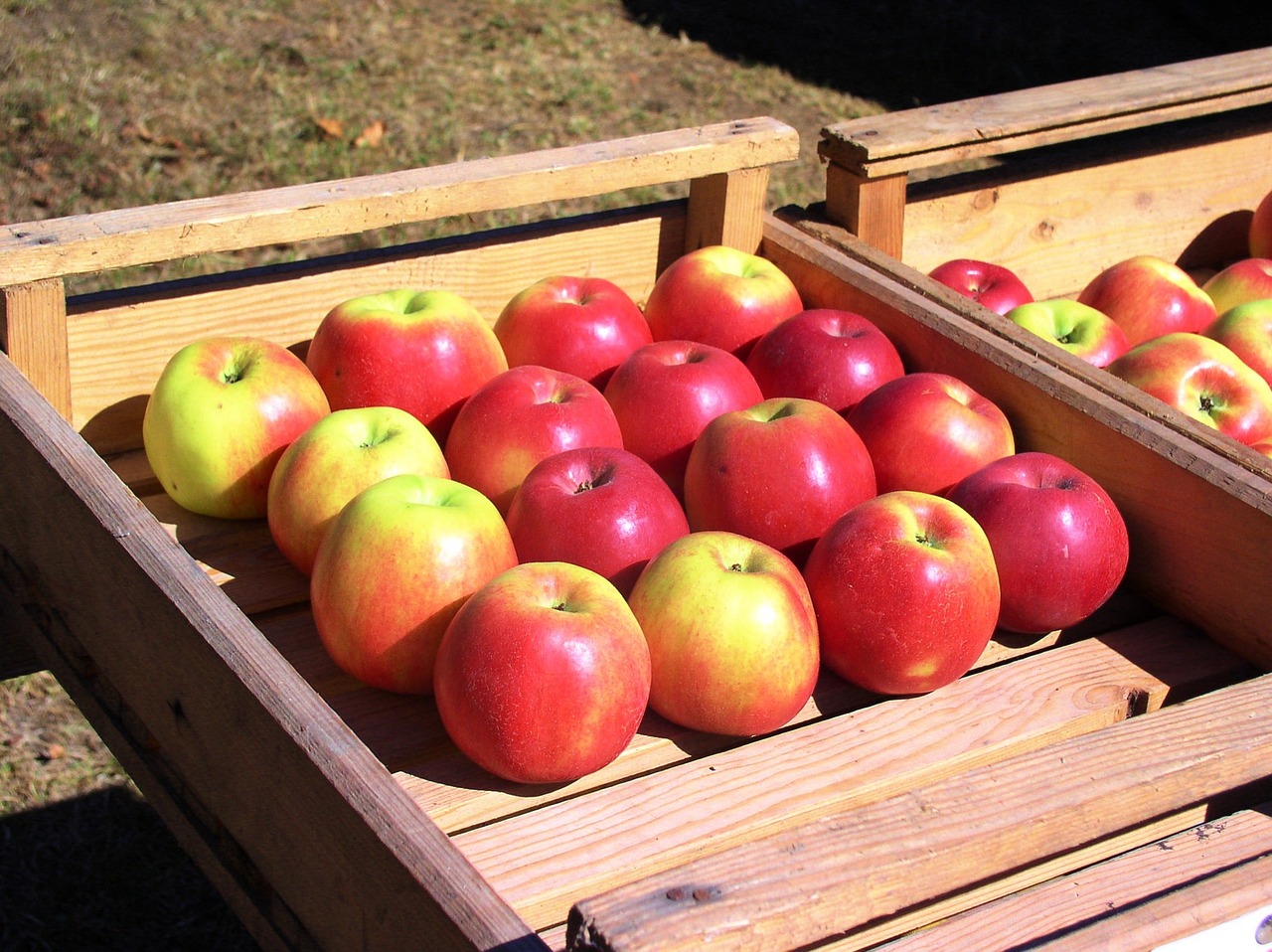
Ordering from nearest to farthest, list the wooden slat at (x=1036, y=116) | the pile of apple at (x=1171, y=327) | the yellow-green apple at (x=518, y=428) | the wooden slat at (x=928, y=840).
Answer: the wooden slat at (x=928, y=840)
the yellow-green apple at (x=518, y=428)
the pile of apple at (x=1171, y=327)
the wooden slat at (x=1036, y=116)

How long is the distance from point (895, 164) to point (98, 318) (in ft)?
3.75

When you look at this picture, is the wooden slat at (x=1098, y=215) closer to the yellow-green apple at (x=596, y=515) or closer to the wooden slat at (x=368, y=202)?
the wooden slat at (x=368, y=202)

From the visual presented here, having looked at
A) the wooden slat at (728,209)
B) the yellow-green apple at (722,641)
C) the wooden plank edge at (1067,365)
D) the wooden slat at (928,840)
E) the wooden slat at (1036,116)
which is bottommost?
the yellow-green apple at (722,641)

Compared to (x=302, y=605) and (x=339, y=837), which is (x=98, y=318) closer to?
(x=302, y=605)

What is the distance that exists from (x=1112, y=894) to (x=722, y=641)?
0.44m

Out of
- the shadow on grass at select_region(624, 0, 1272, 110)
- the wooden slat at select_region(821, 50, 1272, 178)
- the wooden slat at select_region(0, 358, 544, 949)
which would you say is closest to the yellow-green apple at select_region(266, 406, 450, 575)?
the wooden slat at select_region(0, 358, 544, 949)

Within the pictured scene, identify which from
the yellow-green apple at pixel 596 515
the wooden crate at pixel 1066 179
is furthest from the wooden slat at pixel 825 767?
the wooden crate at pixel 1066 179

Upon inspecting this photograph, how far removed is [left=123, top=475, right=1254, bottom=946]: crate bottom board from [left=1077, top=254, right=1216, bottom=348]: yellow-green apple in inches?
26.3

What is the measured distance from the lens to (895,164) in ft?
6.54

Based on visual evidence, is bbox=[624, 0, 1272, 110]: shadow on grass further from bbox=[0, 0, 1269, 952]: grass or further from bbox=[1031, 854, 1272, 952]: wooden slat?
bbox=[1031, 854, 1272, 952]: wooden slat

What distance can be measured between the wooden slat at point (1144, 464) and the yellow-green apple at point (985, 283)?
20cm

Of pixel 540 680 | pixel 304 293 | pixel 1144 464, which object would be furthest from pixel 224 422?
pixel 1144 464

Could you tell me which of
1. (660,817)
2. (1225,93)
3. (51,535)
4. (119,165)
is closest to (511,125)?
(119,165)

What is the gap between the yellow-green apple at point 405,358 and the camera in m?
1.65
